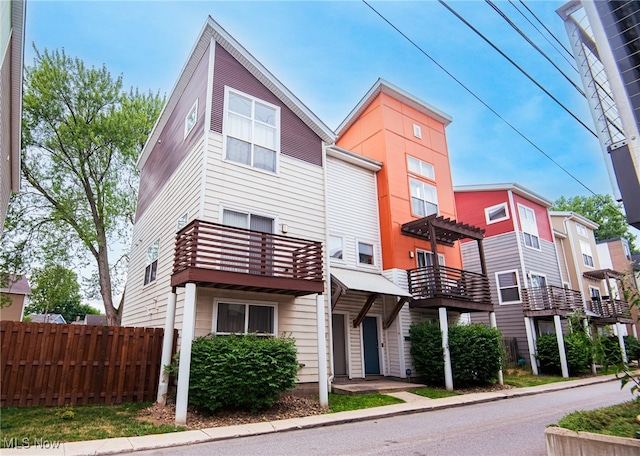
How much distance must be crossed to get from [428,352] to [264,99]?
10494 millimetres

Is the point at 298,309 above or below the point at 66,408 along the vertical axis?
above

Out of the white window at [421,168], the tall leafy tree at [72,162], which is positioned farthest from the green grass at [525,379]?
the tall leafy tree at [72,162]

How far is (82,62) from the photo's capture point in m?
20.9

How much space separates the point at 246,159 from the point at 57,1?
18.6 ft

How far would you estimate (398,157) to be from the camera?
56.3 feet

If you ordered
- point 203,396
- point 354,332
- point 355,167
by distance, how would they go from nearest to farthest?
point 203,396 → point 354,332 → point 355,167

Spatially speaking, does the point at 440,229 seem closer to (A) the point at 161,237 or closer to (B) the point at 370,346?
(B) the point at 370,346

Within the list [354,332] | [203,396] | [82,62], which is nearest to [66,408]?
[203,396]

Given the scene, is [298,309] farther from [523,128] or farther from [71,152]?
[71,152]

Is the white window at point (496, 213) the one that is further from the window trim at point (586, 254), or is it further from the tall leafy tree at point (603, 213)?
the tall leafy tree at point (603, 213)

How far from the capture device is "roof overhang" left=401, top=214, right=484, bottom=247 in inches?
599

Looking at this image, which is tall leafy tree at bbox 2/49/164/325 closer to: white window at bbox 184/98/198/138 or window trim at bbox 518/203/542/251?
white window at bbox 184/98/198/138

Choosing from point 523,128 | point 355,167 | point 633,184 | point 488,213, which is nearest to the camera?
point 633,184

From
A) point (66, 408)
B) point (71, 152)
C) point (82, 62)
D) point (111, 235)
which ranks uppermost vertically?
point (82, 62)
